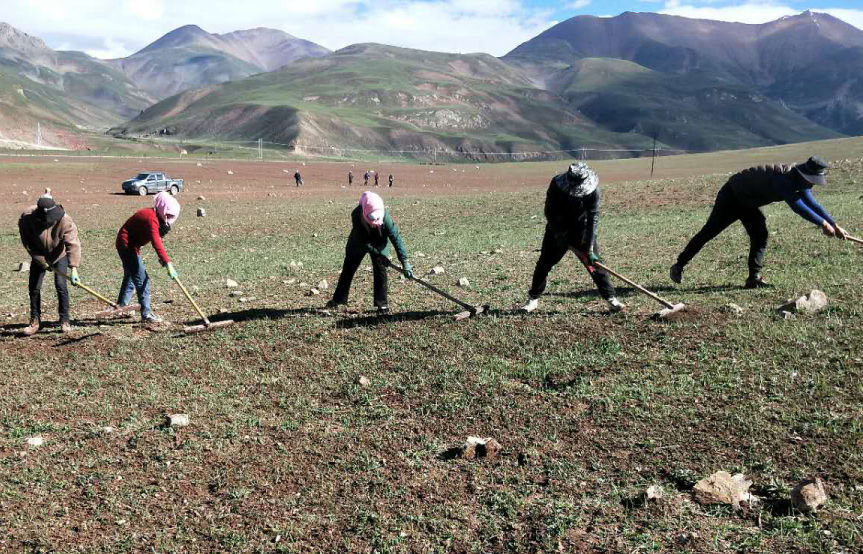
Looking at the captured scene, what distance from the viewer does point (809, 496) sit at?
4.67 m

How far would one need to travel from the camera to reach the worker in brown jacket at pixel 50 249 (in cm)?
969

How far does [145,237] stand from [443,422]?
240 inches

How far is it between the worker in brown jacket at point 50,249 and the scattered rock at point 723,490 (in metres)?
9.02

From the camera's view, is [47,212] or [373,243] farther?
[373,243]

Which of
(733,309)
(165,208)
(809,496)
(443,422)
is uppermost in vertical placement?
(165,208)

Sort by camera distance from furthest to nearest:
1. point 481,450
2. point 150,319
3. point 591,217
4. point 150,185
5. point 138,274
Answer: point 150,185 < point 150,319 < point 138,274 < point 591,217 < point 481,450

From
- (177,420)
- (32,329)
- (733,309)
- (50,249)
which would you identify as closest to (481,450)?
(177,420)

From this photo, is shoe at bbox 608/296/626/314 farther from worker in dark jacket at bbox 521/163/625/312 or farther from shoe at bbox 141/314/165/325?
shoe at bbox 141/314/165/325

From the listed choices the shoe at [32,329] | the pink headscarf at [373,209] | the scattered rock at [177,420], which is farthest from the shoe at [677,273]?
the shoe at [32,329]

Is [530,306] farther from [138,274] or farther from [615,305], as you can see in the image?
[138,274]

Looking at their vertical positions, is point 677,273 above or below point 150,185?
below

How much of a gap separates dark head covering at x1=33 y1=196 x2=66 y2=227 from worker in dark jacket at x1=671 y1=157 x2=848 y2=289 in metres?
9.72

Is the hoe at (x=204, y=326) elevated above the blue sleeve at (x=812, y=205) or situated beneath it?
situated beneath

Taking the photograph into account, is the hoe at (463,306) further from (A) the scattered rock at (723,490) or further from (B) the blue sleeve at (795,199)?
(A) the scattered rock at (723,490)
